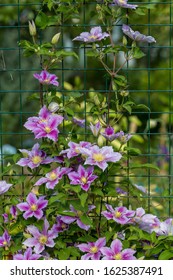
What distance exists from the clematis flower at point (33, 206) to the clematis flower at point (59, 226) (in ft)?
0.27

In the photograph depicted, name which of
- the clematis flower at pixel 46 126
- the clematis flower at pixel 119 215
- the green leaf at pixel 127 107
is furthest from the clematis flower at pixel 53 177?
the green leaf at pixel 127 107

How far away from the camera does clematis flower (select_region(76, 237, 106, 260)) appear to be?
271 centimetres

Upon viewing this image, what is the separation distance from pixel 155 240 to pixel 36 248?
475 mm

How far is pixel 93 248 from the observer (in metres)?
2.71

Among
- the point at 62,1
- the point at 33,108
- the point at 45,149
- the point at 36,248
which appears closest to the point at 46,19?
the point at 62,1

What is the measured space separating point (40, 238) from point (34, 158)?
0.32 m

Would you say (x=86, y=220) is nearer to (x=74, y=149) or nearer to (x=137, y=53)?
(x=74, y=149)

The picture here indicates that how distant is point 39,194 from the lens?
281 centimetres

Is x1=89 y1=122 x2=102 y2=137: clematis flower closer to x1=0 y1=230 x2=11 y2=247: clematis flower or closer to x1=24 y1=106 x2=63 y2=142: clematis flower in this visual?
x1=24 y1=106 x2=63 y2=142: clematis flower

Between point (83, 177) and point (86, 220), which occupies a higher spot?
point (83, 177)

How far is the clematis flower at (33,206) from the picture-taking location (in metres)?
2.72

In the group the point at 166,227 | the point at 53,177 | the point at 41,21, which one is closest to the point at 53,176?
the point at 53,177

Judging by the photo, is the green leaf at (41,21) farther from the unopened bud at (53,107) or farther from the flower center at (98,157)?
the flower center at (98,157)
